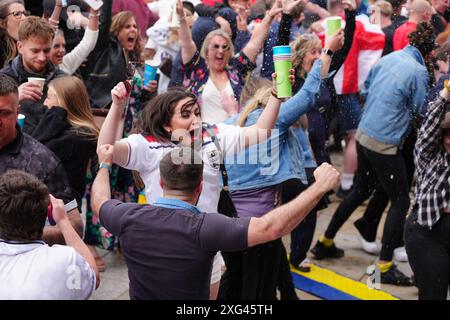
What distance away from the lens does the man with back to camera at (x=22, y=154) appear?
10.4 feet

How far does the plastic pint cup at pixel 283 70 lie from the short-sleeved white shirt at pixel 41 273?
1.46 m

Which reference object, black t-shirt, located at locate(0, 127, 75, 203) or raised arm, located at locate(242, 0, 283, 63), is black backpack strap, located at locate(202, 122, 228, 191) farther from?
raised arm, located at locate(242, 0, 283, 63)

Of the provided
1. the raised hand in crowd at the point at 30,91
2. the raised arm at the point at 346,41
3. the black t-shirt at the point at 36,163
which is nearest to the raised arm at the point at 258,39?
the raised arm at the point at 346,41

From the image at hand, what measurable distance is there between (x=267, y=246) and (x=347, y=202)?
1.63 meters

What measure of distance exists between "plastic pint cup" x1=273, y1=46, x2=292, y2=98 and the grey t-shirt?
43.2 inches

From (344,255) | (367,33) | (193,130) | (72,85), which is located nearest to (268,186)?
(193,130)

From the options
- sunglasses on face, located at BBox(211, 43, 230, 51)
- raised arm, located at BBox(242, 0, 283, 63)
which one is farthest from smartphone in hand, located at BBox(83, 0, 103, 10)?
raised arm, located at BBox(242, 0, 283, 63)

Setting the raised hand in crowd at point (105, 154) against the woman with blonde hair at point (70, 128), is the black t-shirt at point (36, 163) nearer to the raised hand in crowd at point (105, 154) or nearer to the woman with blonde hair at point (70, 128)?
the raised hand in crowd at point (105, 154)

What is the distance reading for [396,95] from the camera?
5.08 m

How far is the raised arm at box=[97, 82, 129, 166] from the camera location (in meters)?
3.23

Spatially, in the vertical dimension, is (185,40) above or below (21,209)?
above

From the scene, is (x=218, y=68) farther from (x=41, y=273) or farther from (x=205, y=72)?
(x=41, y=273)

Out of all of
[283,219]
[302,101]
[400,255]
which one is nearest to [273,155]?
[302,101]

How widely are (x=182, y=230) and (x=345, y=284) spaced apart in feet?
9.53
